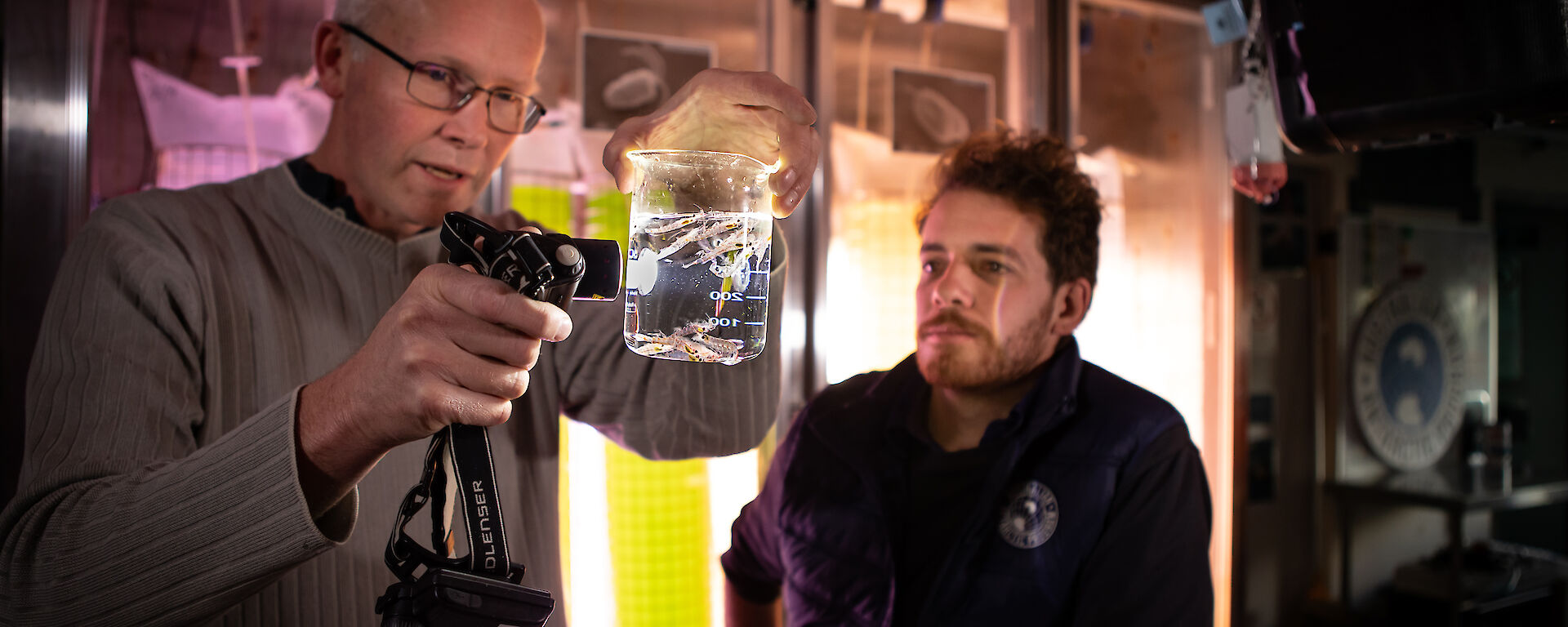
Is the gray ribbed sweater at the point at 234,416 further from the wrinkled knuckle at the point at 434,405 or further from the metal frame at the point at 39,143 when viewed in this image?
the metal frame at the point at 39,143

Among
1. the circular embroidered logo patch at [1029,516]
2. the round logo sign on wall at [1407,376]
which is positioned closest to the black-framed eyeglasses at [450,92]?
the circular embroidered logo patch at [1029,516]

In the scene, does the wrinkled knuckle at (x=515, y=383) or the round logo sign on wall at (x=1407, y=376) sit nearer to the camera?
the wrinkled knuckle at (x=515, y=383)

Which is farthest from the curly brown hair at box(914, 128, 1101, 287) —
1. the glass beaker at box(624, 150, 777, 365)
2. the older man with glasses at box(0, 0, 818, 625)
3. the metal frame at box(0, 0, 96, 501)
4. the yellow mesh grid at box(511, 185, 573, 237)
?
the metal frame at box(0, 0, 96, 501)

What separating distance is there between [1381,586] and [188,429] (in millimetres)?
5058

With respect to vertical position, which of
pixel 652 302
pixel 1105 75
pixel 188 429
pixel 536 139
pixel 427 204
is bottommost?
pixel 188 429

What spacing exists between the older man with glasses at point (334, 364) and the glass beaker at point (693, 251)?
7 cm

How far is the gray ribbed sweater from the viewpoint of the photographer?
2.27 feet

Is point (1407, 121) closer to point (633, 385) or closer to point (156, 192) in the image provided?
point (633, 385)

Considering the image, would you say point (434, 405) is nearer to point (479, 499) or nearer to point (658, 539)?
point (479, 499)

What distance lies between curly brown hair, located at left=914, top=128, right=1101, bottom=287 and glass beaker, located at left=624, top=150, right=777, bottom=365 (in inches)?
41.1

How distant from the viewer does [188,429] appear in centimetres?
87

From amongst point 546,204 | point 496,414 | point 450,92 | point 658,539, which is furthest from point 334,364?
point 658,539

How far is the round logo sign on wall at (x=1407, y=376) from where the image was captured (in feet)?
13.3

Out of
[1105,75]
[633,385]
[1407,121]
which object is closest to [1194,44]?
[1105,75]
